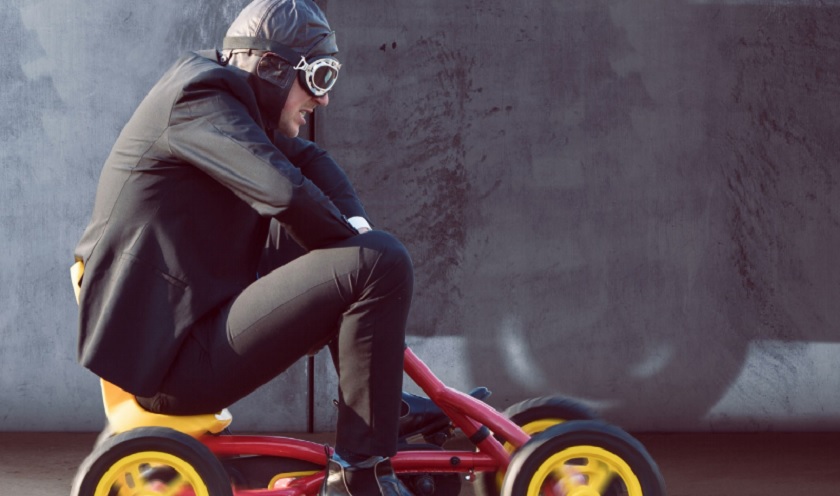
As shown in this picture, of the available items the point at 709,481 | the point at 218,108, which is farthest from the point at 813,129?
the point at 218,108

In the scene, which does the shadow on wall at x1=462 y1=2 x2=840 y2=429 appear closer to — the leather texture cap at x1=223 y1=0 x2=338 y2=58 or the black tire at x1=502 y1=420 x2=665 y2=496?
the black tire at x1=502 y1=420 x2=665 y2=496

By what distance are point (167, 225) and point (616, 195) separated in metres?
2.64

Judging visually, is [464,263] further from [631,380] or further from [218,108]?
Answer: [218,108]

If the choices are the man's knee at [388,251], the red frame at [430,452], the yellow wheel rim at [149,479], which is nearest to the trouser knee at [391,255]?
the man's knee at [388,251]

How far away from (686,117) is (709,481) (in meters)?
1.61

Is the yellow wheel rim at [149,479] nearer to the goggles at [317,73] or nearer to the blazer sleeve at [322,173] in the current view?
the blazer sleeve at [322,173]

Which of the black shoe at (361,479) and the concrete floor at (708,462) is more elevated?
the black shoe at (361,479)

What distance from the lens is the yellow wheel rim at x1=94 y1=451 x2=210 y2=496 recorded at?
2670mm

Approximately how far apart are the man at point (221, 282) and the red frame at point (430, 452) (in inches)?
4.9

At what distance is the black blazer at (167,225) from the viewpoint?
255cm

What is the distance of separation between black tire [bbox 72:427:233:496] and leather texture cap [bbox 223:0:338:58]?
957mm

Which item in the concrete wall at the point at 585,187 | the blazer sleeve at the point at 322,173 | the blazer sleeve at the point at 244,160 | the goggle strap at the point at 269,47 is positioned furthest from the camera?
the concrete wall at the point at 585,187

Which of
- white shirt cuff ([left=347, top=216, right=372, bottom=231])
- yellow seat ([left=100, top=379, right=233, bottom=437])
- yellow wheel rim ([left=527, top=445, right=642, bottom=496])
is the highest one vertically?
white shirt cuff ([left=347, top=216, right=372, bottom=231])

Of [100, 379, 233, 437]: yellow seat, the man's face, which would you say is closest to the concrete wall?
the man's face
